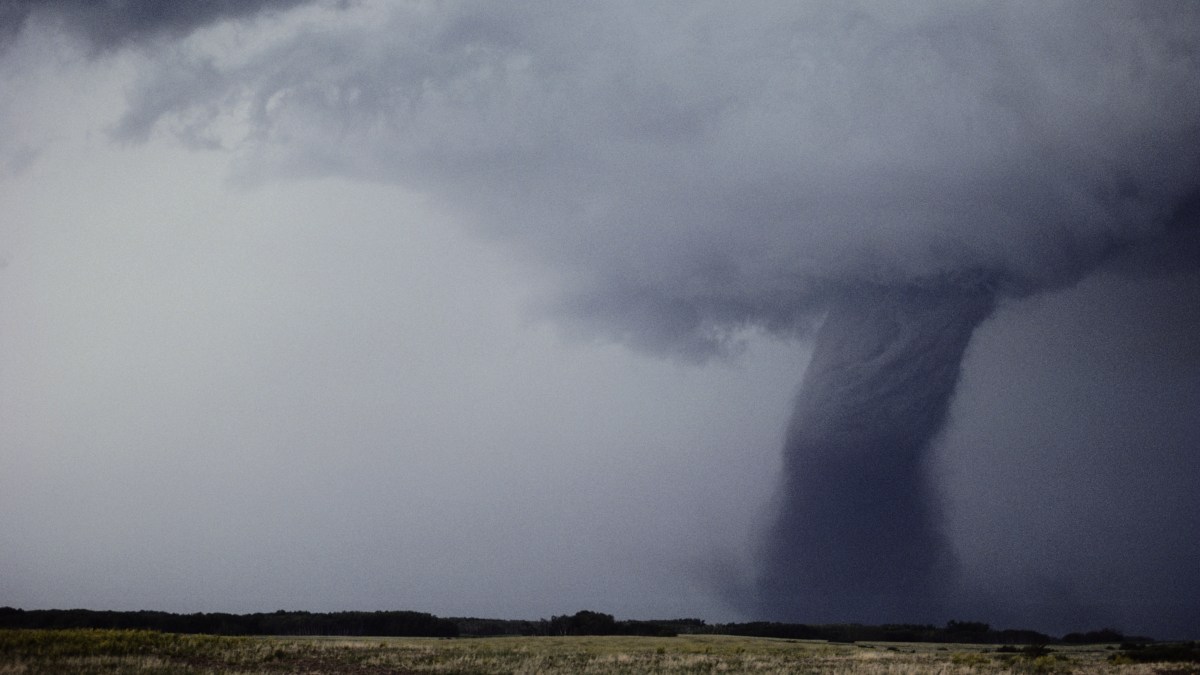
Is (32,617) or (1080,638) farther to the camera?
(32,617)

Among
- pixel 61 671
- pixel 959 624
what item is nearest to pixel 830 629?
pixel 959 624

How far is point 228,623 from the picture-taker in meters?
124

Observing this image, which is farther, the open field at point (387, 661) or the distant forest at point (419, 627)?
the distant forest at point (419, 627)

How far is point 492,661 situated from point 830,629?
12510cm

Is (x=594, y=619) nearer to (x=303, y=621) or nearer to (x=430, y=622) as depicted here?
(x=430, y=622)

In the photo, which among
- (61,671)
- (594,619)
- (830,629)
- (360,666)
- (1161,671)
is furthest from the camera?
(830,629)

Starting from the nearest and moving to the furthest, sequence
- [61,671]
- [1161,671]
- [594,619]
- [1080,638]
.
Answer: [61,671]
[1161,671]
[1080,638]
[594,619]

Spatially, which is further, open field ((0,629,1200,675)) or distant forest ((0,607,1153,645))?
distant forest ((0,607,1153,645))

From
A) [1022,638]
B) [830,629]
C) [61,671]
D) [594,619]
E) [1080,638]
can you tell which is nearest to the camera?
[61,671]

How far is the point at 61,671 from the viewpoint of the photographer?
1416 inches

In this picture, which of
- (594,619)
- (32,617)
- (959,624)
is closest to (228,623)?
(32,617)

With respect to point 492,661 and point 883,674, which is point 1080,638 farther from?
point 492,661

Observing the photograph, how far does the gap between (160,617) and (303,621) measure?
22004 millimetres

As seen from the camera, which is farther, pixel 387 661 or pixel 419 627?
pixel 419 627
